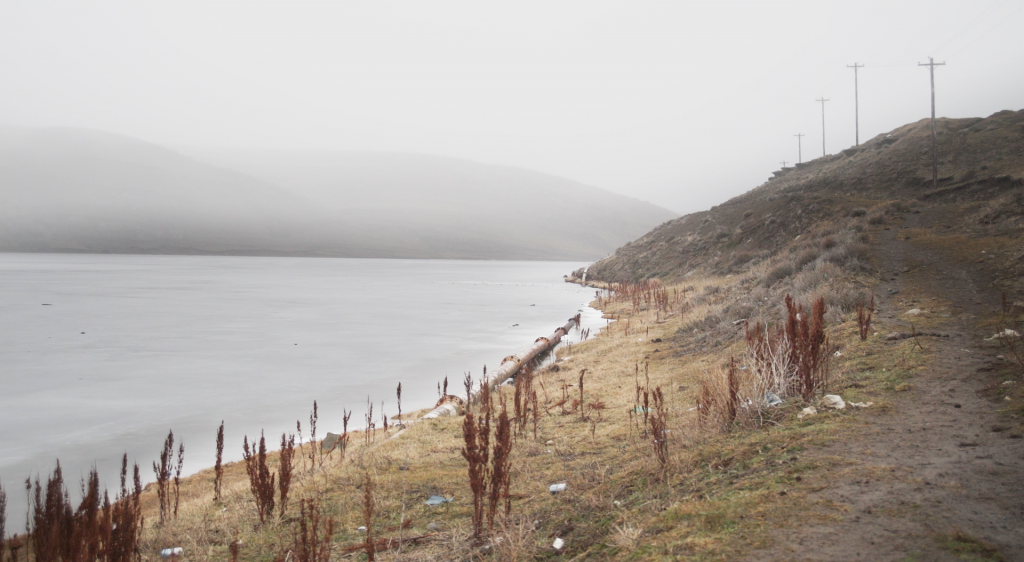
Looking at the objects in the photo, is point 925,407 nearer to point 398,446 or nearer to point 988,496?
point 988,496

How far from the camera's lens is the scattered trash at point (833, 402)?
575 cm

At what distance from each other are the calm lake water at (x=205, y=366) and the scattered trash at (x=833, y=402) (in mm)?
8983

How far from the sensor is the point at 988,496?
3.39 meters

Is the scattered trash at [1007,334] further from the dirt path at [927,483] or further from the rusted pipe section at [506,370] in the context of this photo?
the rusted pipe section at [506,370]

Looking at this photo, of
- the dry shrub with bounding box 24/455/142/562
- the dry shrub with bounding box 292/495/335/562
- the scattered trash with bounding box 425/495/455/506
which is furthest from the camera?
the scattered trash with bounding box 425/495/455/506

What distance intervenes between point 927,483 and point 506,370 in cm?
1157

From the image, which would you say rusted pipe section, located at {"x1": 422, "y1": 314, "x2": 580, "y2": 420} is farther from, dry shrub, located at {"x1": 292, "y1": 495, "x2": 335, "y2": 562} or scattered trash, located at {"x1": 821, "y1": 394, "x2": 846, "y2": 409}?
scattered trash, located at {"x1": 821, "y1": 394, "x2": 846, "y2": 409}

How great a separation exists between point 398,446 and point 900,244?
18.3m

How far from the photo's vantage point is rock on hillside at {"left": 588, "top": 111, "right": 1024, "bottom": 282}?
29.1 m

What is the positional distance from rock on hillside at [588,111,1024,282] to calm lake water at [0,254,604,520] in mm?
11868

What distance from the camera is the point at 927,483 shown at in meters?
3.68

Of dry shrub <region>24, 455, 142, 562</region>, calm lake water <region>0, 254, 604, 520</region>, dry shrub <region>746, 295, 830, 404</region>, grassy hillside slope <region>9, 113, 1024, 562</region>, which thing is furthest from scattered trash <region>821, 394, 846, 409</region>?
calm lake water <region>0, 254, 604, 520</region>

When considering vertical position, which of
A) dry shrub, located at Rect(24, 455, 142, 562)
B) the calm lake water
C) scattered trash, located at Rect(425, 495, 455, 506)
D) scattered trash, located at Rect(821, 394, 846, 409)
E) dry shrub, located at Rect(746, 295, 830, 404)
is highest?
dry shrub, located at Rect(746, 295, 830, 404)

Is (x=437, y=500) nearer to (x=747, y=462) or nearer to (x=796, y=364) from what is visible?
(x=747, y=462)
